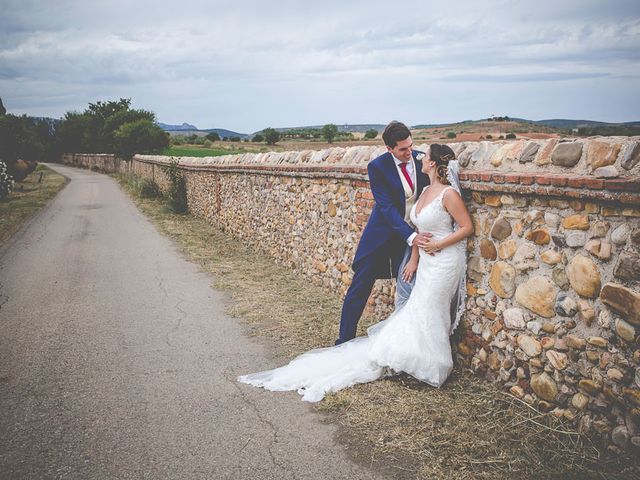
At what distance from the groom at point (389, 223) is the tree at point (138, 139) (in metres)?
36.7

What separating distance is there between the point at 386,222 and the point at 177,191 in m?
14.3

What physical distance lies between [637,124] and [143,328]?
19.1 ft

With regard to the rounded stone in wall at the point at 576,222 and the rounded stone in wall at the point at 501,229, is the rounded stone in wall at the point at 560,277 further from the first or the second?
the rounded stone in wall at the point at 501,229

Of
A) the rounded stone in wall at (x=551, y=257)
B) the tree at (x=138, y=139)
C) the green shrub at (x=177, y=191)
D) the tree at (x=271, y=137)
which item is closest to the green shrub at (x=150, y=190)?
the green shrub at (x=177, y=191)

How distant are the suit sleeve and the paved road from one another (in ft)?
5.90

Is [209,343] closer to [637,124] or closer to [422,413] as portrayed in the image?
[422,413]

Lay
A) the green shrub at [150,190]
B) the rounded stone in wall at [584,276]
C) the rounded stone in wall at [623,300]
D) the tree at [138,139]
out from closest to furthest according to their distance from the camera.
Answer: the rounded stone in wall at [623,300] < the rounded stone in wall at [584,276] < the green shrub at [150,190] < the tree at [138,139]

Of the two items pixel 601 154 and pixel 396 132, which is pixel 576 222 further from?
pixel 396 132

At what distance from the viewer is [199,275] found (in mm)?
8531

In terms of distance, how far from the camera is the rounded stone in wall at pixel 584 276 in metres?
3.17

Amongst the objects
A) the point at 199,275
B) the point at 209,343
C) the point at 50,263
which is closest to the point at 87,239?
the point at 50,263

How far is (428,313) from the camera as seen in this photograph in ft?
13.7

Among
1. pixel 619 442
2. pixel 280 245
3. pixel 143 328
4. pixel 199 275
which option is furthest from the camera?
pixel 280 245

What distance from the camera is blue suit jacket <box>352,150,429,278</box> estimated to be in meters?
4.59
